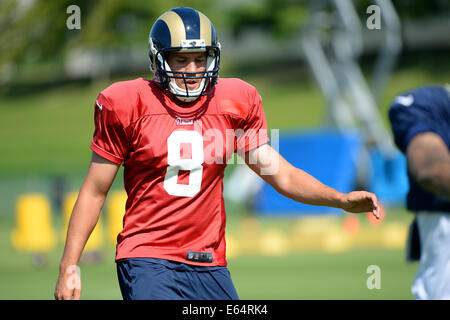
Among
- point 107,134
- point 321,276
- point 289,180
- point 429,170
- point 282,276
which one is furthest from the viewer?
point 282,276

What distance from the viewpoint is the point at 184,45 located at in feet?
13.6

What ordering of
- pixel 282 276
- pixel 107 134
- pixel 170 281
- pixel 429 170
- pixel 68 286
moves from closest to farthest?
pixel 68 286 → pixel 170 281 → pixel 107 134 → pixel 429 170 → pixel 282 276

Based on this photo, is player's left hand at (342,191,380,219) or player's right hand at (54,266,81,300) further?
player's left hand at (342,191,380,219)

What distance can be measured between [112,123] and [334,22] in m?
15.5

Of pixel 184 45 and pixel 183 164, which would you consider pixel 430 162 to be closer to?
pixel 183 164

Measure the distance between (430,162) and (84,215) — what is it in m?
1.85

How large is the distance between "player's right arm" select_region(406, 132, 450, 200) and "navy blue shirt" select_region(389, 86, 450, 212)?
0.06 m

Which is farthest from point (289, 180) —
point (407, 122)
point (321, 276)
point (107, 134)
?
point (321, 276)

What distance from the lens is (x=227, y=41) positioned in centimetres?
5991

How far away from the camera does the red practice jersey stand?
407 cm

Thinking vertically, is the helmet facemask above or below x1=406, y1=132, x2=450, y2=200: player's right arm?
above

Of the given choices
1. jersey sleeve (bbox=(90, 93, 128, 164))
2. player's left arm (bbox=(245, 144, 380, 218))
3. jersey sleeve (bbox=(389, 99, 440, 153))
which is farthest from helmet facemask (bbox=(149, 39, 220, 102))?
jersey sleeve (bbox=(389, 99, 440, 153))

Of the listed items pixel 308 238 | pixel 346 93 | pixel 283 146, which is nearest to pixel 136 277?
pixel 308 238

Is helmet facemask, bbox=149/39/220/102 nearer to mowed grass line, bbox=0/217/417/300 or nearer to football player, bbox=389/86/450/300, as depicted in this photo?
football player, bbox=389/86/450/300
